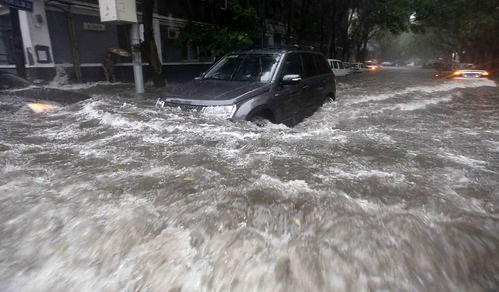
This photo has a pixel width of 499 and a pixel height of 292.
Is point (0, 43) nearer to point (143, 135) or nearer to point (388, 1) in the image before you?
point (143, 135)

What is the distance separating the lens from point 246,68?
664 cm

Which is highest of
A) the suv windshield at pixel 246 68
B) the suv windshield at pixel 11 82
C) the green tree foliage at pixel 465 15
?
the green tree foliage at pixel 465 15

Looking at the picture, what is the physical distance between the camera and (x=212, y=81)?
655 cm

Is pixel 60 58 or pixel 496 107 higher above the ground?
pixel 60 58

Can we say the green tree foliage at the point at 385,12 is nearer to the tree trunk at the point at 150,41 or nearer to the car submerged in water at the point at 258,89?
the tree trunk at the point at 150,41

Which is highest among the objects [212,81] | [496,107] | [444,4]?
[444,4]

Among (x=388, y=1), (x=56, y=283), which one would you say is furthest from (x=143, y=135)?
(x=388, y=1)

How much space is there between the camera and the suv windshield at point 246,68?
20.9ft

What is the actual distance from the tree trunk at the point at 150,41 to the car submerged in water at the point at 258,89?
6787 millimetres

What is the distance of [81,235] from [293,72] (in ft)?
15.8

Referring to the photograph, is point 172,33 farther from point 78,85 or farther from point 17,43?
point 17,43

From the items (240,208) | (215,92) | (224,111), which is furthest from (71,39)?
(240,208)

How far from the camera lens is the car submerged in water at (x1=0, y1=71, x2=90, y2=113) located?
679 cm

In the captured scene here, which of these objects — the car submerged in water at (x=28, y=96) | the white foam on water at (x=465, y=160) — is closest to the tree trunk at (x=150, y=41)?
the car submerged in water at (x=28, y=96)
